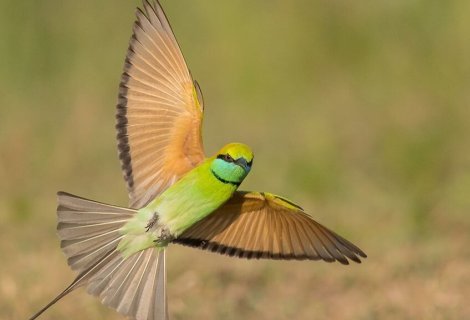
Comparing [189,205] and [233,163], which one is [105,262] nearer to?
[189,205]

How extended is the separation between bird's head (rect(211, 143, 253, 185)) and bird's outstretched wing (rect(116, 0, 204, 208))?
0.86 ft

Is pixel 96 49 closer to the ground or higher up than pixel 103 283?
higher up

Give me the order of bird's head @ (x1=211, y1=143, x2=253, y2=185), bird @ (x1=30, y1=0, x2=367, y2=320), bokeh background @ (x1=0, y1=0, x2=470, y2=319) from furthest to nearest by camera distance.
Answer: bokeh background @ (x1=0, y1=0, x2=470, y2=319), bird @ (x1=30, y1=0, x2=367, y2=320), bird's head @ (x1=211, y1=143, x2=253, y2=185)

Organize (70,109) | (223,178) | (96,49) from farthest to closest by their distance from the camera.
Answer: (96,49) < (70,109) < (223,178)

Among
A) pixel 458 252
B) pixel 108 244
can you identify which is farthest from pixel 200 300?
pixel 458 252

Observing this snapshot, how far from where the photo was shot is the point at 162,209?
446 centimetres

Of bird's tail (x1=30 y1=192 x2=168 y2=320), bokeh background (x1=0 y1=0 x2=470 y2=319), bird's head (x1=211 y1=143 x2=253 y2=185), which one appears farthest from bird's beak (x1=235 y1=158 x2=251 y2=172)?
bokeh background (x1=0 y1=0 x2=470 y2=319)

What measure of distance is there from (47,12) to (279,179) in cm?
284

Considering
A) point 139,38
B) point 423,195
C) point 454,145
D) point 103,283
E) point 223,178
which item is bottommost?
point 103,283

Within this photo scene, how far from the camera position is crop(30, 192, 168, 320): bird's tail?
14.6 ft

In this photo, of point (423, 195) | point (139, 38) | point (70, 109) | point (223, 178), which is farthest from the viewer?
point (70, 109)

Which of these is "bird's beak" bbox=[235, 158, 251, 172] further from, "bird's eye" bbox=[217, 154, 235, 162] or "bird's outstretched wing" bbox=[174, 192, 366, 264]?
"bird's outstretched wing" bbox=[174, 192, 366, 264]

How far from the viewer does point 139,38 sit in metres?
4.86

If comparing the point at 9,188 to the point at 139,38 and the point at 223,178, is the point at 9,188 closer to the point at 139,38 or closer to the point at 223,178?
the point at 139,38
